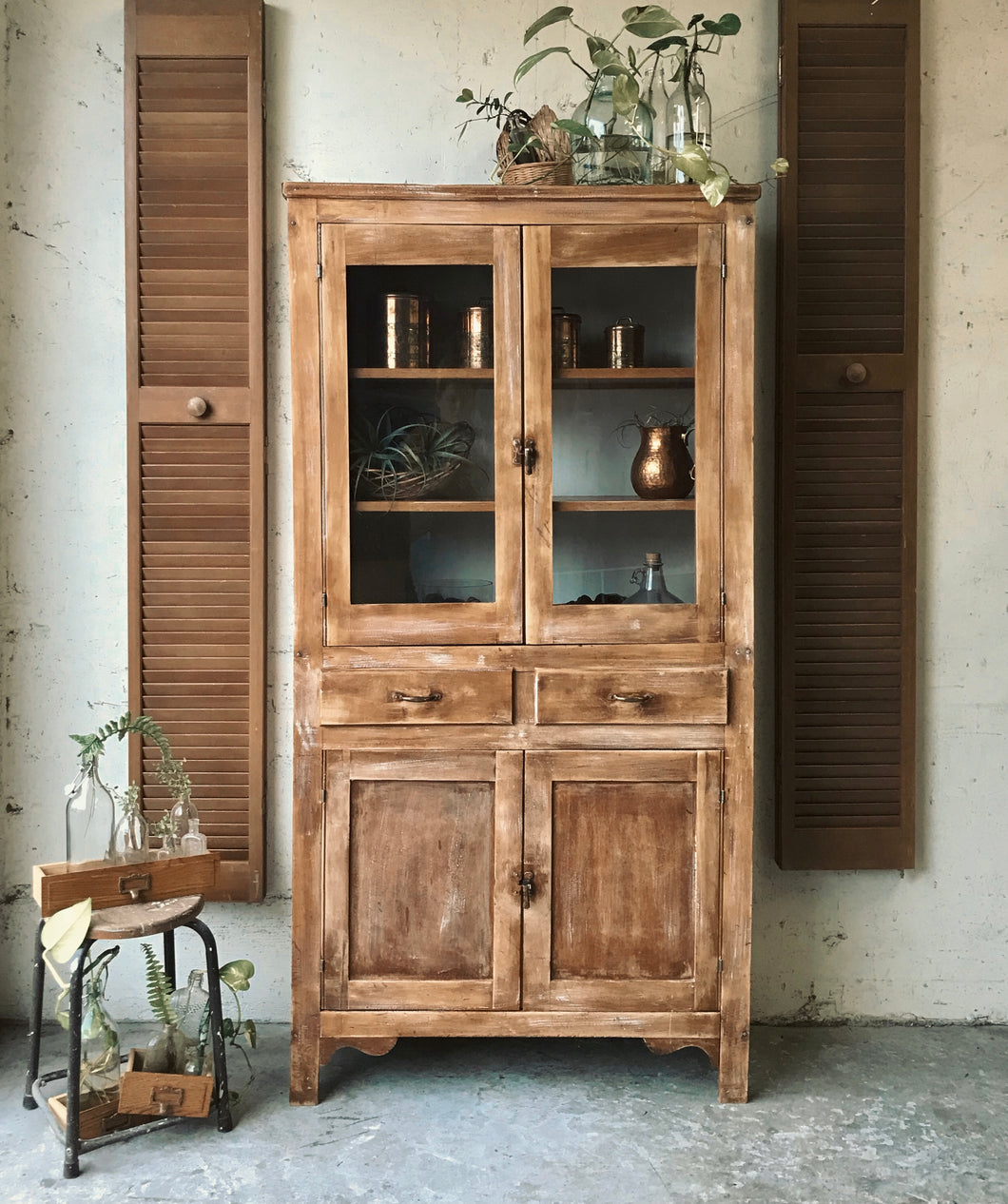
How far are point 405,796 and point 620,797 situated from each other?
19.0 inches

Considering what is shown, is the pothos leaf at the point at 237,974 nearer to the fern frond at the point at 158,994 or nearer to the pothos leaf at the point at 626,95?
the fern frond at the point at 158,994

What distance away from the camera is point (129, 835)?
2.19 metres

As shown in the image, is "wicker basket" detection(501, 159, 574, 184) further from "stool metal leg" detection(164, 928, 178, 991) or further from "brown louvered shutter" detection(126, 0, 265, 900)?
"stool metal leg" detection(164, 928, 178, 991)

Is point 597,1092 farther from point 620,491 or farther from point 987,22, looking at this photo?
point 987,22

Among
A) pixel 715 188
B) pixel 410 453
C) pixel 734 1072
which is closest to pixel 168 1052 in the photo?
pixel 734 1072

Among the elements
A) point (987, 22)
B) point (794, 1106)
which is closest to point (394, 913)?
point (794, 1106)

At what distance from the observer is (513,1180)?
2008 millimetres

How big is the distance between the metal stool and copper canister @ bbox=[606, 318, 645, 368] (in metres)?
1.51

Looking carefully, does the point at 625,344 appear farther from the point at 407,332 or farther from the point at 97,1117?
the point at 97,1117

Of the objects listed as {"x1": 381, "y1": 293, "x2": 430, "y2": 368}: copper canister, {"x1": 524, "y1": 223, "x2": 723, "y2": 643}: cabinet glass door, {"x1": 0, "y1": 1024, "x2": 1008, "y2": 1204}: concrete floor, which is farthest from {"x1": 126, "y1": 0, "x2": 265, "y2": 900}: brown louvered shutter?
{"x1": 524, "y1": 223, "x2": 723, "y2": 643}: cabinet glass door

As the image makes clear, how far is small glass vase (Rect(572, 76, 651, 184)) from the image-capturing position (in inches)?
91.1

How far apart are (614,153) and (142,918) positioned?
197 cm

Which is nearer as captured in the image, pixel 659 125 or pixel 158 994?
pixel 158 994

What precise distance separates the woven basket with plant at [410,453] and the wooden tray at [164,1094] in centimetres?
131
